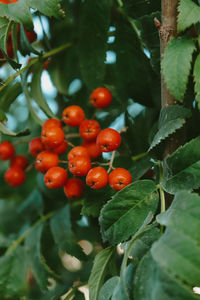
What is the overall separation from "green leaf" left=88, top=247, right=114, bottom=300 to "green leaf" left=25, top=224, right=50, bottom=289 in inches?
11.7

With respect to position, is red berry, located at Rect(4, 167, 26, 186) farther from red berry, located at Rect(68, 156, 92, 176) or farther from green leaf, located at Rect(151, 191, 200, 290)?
green leaf, located at Rect(151, 191, 200, 290)

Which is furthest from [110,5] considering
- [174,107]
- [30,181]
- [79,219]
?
[30,181]

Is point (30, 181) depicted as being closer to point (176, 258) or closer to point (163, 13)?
point (163, 13)

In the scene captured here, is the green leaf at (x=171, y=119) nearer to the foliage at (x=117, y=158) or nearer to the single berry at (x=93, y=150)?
the foliage at (x=117, y=158)

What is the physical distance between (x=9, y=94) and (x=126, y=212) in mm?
450

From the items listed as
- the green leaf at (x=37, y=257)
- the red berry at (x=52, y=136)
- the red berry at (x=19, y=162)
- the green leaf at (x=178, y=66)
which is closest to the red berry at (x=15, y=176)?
the red berry at (x=19, y=162)

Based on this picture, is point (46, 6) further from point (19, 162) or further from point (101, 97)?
point (19, 162)

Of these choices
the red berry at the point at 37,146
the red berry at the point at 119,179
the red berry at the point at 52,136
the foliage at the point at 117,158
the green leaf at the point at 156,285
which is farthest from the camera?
the red berry at the point at 37,146

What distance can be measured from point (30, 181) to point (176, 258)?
43.1 inches

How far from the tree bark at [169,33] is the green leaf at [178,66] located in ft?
0.17

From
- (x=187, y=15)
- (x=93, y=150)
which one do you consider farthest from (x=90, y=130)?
(x=187, y=15)

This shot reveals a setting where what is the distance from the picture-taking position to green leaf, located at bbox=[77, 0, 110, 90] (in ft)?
3.26

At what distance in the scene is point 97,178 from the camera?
0.81 meters

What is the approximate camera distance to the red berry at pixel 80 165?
2.81 feet
